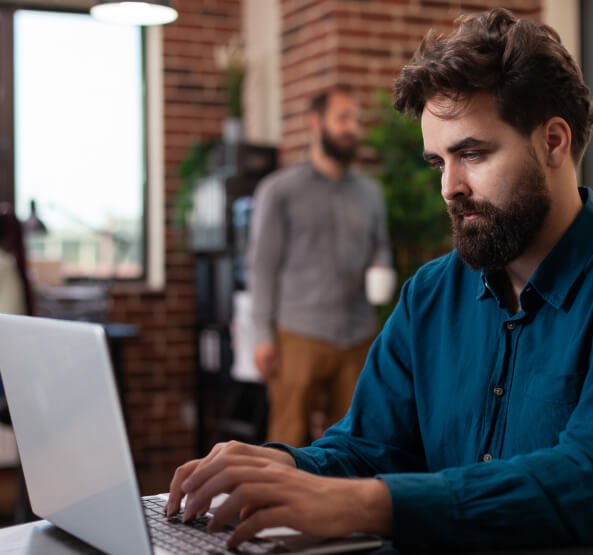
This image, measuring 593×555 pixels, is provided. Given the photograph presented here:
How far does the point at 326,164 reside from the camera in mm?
3555

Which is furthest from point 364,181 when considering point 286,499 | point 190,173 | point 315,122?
point 286,499

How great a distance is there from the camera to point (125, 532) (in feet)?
2.78

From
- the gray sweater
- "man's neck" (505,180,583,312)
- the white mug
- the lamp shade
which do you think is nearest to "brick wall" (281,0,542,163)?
the gray sweater

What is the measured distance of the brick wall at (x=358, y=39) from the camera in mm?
3955

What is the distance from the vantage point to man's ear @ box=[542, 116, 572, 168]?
1260 mm

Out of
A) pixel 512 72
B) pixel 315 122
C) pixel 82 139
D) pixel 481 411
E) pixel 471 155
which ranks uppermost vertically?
pixel 82 139

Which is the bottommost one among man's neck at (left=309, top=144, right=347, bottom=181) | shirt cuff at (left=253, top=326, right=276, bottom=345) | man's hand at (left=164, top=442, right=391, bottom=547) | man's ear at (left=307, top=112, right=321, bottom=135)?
shirt cuff at (left=253, top=326, right=276, bottom=345)

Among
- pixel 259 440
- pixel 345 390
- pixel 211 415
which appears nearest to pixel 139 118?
pixel 211 415

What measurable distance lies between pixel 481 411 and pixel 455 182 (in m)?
0.33

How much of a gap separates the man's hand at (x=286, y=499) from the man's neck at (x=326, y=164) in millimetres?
2668

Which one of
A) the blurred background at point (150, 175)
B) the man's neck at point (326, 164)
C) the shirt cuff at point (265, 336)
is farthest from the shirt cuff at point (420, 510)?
the blurred background at point (150, 175)

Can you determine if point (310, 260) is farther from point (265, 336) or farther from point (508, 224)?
point (508, 224)

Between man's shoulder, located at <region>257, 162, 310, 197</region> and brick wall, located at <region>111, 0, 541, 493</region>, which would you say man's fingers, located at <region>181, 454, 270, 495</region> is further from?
brick wall, located at <region>111, 0, 541, 493</region>

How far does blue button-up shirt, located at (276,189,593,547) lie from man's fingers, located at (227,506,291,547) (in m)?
0.13
